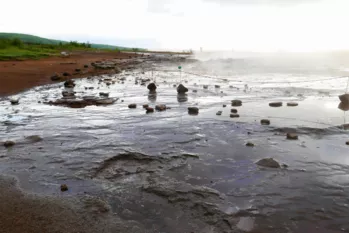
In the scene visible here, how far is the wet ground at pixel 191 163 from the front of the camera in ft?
17.1

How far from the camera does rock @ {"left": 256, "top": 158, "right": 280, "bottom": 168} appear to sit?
7.16 m

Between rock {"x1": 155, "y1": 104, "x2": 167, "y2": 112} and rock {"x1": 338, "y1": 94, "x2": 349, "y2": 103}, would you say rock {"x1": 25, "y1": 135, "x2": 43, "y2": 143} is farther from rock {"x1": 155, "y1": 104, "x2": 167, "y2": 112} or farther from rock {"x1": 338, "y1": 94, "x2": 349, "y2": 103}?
rock {"x1": 338, "y1": 94, "x2": 349, "y2": 103}

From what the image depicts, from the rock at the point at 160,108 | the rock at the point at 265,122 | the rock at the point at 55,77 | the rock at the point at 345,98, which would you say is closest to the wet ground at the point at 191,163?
the rock at the point at 265,122

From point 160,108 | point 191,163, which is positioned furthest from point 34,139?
point 160,108

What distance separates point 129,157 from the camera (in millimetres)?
7730

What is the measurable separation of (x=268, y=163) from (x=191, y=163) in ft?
6.34

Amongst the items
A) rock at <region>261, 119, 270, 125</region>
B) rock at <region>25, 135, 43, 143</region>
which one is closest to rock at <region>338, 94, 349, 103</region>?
rock at <region>261, 119, 270, 125</region>

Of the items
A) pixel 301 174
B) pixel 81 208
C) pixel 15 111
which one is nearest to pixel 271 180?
pixel 301 174

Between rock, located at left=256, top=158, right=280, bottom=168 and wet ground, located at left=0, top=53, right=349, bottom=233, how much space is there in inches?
7.2

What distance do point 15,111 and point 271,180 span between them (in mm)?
11348

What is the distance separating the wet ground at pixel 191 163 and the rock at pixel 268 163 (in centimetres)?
18

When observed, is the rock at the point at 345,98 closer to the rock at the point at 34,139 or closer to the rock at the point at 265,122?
the rock at the point at 265,122

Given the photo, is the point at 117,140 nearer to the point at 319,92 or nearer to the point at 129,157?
the point at 129,157

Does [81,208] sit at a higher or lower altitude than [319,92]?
lower
